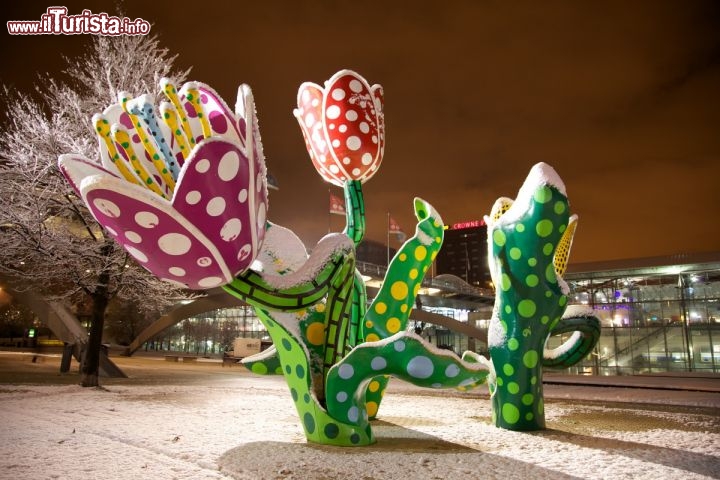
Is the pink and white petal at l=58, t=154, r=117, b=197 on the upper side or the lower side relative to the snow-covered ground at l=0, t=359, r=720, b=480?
upper

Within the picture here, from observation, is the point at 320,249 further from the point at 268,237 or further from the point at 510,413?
the point at 510,413

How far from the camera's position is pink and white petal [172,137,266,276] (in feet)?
10.4

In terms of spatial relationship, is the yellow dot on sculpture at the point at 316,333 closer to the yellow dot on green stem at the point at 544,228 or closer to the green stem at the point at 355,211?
the green stem at the point at 355,211

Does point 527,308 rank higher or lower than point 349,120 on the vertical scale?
lower

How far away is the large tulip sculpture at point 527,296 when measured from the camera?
19.1 feet

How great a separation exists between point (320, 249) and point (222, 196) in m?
1.76

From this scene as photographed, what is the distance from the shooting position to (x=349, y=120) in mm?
6121

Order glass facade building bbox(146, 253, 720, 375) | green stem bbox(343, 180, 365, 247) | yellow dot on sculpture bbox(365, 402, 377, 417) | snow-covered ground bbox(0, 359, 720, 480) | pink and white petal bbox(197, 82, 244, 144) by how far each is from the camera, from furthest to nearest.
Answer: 1. glass facade building bbox(146, 253, 720, 375)
2. yellow dot on sculpture bbox(365, 402, 377, 417)
3. green stem bbox(343, 180, 365, 247)
4. snow-covered ground bbox(0, 359, 720, 480)
5. pink and white petal bbox(197, 82, 244, 144)

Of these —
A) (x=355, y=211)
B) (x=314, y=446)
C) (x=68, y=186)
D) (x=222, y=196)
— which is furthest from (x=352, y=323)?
(x=68, y=186)

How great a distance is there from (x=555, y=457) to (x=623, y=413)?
4.60m

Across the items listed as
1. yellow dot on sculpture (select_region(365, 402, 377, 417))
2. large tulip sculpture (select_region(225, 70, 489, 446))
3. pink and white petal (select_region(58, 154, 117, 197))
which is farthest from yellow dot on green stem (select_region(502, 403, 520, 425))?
pink and white petal (select_region(58, 154, 117, 197))

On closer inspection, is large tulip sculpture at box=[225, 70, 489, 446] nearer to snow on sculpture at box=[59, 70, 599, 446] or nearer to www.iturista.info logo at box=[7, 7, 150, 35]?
snow on sculpture at box=[59, 70, 599, 446]

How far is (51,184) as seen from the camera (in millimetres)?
10805

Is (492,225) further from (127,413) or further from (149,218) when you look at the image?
(127,413)
